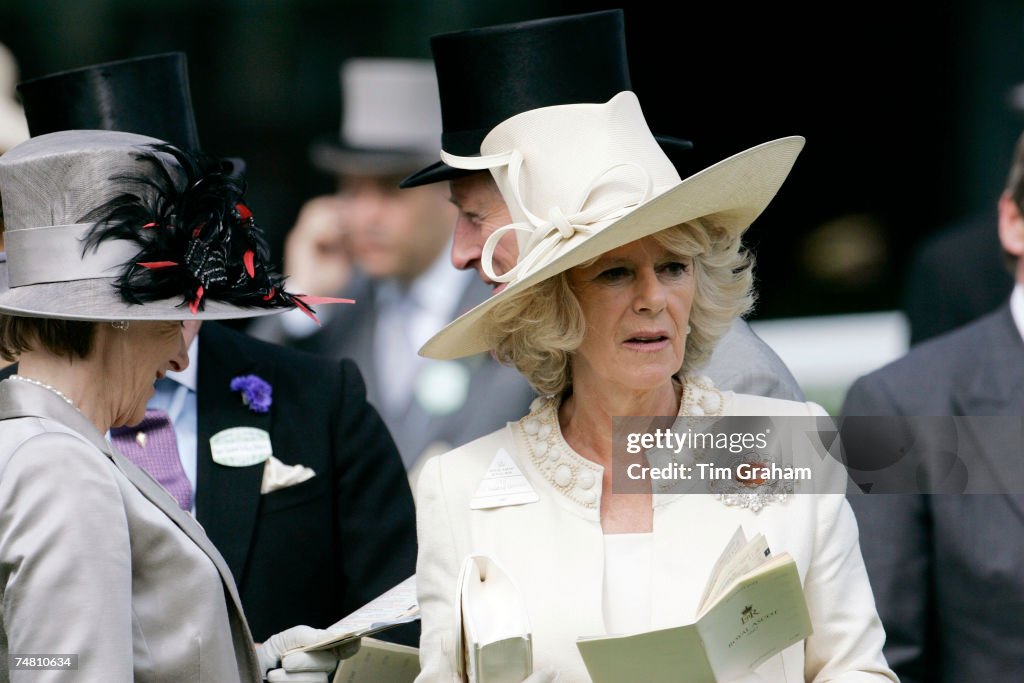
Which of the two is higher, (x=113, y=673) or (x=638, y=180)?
(x=638, y=180)

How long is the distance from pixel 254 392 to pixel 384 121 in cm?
303

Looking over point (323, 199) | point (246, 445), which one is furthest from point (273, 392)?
point (323, 199)

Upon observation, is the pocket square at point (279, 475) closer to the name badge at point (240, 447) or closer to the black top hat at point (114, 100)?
the name badge at point (240, 447)

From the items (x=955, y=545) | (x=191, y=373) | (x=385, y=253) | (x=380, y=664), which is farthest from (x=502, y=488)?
(x=385, y=253)

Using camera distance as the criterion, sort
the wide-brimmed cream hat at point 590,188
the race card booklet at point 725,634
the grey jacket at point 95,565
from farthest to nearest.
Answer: the wide-brimmed cream hat at point 590,188
the race card booklet at point 725,634
the grey jacket at point 95,565

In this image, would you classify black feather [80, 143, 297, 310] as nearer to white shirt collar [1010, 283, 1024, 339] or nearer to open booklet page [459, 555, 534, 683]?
open booklet page [459, 555, 534, 683]

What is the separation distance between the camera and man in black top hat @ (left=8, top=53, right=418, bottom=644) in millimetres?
3619

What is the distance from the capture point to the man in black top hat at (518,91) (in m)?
3.52

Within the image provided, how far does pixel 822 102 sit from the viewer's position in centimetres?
693

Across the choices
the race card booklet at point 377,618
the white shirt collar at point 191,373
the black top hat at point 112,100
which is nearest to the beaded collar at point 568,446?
the race card booklet at point 377,618

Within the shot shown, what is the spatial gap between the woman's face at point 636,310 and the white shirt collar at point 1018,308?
1.17 meters

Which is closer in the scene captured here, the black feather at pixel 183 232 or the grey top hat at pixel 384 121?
the black feather at pixel 183 232

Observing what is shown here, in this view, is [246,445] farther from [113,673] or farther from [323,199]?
[323,199]

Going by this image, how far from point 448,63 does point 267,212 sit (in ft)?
10.8
